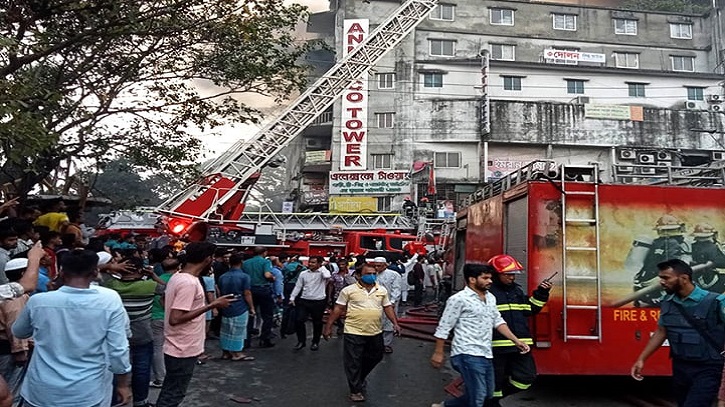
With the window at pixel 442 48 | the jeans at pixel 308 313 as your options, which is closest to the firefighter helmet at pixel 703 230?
the jeans at pixel 308 313

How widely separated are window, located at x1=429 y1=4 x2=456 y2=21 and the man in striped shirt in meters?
34.5

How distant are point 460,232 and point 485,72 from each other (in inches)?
996

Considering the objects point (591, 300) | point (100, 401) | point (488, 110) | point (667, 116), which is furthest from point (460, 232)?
point (667, 116)

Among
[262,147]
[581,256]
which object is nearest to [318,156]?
[262,147]

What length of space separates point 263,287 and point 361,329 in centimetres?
365

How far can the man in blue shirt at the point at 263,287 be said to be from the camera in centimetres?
934

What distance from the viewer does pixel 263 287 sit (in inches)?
372

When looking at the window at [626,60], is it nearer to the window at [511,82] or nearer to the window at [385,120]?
the window at [511,82]

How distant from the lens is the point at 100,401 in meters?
3.28

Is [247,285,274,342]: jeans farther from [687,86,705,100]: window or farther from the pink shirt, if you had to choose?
[687,86,705,100]: window

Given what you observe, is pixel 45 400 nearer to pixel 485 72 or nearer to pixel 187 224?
pixel 187 224

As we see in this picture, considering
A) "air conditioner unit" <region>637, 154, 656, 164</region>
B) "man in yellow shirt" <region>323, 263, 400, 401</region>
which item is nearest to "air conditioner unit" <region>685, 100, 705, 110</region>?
"air conditioner unit" <region>637, 154, 656, 164</region>

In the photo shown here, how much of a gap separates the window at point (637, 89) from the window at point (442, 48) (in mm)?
12320

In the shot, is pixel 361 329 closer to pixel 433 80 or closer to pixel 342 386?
pixel 342 386
